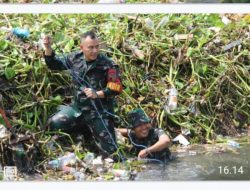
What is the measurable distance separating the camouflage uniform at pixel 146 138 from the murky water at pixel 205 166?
45mm

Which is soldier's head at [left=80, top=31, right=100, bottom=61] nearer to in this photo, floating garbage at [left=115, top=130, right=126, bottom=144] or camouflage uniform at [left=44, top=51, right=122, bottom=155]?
camouflage uniform at [left=44, top=51, right=122, bottom=155]

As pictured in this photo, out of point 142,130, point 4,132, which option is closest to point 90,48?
point 142,130

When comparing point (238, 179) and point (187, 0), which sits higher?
point (187, 0)

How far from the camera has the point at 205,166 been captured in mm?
3988

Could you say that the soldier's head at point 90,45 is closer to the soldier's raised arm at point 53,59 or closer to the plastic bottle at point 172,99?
the soldier's raised arm at point 53,59

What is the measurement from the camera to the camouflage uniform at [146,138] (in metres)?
3.97

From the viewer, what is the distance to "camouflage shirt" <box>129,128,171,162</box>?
13.0ft

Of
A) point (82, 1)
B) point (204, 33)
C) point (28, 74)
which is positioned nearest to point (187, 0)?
point (204, 33)

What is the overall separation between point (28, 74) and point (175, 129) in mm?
760

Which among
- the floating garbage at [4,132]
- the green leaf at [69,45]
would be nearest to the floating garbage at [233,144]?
the green leaf at [69,45]

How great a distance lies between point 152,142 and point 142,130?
75mm

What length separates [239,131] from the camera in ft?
13.6

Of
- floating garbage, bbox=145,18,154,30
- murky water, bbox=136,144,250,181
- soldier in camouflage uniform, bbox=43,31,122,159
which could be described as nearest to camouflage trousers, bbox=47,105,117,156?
soldier in camouflage uniform, bbox=43,31,122,159
